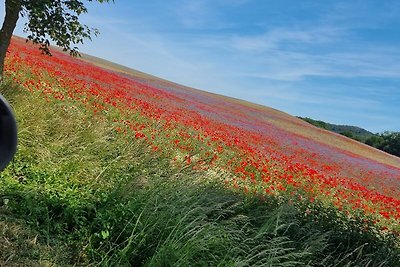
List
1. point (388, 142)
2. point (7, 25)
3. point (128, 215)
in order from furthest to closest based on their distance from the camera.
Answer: point (388, 142) → point (7, 25) → point (128, 215)

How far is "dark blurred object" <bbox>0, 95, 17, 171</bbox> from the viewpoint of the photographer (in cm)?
131

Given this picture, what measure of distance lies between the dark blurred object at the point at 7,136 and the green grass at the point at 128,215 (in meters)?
3.24

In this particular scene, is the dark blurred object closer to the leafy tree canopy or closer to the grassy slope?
the leafy tree canopy

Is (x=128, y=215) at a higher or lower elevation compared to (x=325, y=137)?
lower

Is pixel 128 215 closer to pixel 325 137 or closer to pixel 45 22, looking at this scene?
pixel 45 22

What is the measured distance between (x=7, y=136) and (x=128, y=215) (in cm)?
405

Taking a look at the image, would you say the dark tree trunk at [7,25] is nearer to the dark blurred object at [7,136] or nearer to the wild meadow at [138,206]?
the wild meadow at [138,206]

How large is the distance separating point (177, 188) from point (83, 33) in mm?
5348

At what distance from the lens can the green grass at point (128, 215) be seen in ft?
15.3

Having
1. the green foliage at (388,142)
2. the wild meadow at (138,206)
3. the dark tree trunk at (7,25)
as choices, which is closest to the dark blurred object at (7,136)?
the wild meadow at (138,206)

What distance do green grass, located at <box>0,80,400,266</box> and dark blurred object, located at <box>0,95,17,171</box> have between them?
324 cm

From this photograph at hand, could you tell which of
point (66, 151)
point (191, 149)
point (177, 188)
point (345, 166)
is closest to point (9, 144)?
point (177, 188)

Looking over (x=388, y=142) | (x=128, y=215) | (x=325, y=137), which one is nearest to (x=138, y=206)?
(x=128, y=215)

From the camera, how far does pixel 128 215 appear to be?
5238mm
